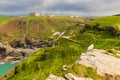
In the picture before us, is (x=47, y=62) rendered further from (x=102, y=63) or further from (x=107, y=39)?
(x=107, y=39)

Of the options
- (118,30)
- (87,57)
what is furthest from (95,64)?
(118,30)

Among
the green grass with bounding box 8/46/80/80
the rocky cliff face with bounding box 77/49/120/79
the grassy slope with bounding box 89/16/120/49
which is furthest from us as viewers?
the grassy slope with bounding box 89/16/120/49

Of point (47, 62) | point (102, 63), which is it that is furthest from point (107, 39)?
point (102, 63)

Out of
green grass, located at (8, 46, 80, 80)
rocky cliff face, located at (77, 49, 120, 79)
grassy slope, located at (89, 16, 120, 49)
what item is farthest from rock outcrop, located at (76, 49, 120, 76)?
grassy slope, located at (89, 16, 120, 49)

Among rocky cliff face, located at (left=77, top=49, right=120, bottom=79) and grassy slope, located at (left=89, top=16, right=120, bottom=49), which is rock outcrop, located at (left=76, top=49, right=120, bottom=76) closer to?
rocky cliff face, located at (left=77, top=49, right=120, bottom=79)

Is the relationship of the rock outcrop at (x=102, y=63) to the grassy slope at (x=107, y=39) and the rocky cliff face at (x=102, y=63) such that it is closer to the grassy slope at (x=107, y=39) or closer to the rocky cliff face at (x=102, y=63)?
the rocky cliff face at (x=102, y=63)

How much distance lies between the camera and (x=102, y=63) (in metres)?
33.8

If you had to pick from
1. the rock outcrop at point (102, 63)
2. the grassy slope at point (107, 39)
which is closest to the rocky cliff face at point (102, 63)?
the rock outcrop at point (102, 63)

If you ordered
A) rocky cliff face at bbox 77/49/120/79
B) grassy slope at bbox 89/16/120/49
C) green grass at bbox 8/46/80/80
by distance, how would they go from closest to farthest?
rocky cliff face at bbox 77/49/120/79, green grass at bbox 8/46/80/80, grassy slope at bbox 89/16/120/49

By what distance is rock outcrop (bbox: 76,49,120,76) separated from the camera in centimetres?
3288

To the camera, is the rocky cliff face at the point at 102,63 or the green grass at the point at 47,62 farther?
the green grass at the point at 47,62

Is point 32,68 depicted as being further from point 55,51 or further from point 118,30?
point 118,30

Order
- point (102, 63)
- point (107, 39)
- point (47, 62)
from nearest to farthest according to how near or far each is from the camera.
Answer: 1. point (102, 63)
2. point (47, 62)
3. point (107, 39)

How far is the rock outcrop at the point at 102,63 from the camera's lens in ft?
108
